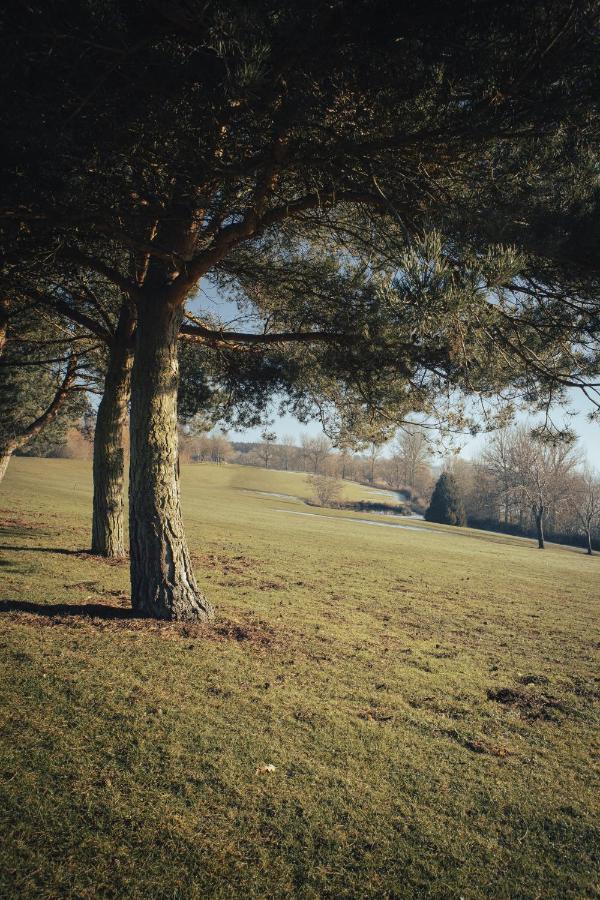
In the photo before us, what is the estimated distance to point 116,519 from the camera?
991 cm

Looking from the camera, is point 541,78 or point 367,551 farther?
point 367,551

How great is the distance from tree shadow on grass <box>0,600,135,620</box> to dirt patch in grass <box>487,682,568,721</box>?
14.3ft

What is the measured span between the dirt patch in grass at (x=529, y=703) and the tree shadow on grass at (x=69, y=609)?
4368 millimetres

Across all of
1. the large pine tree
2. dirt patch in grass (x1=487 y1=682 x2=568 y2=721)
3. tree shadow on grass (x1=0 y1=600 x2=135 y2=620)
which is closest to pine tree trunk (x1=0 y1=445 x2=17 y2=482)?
the large pine tree

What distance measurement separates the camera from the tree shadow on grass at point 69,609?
5.98 meters

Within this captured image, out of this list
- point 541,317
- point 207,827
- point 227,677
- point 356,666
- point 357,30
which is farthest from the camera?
point 541,317

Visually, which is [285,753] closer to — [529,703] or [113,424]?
[529,703]

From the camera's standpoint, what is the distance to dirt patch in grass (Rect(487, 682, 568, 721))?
4781 mm

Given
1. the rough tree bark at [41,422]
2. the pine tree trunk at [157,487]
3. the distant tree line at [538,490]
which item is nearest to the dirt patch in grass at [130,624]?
the pine tree trunk at [157,487]

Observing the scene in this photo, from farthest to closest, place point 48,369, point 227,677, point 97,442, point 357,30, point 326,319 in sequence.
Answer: point 48,369 < point 97,442 < point 326,319 < point 227,677 < point 357,30

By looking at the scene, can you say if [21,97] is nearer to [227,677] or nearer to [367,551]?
[227,677]

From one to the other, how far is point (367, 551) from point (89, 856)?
1454 centimetres

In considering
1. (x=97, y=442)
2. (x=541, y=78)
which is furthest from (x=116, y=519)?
(x=541, y=78)

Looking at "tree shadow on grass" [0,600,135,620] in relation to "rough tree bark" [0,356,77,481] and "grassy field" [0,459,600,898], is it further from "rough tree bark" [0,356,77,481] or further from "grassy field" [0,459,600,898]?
"rough tree bark" [0,356,77,481]
